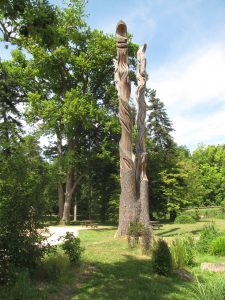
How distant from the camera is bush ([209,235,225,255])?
38.2ft

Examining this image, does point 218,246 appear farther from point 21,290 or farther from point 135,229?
point 21,290

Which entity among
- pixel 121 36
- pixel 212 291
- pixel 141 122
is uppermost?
pixel 121 36

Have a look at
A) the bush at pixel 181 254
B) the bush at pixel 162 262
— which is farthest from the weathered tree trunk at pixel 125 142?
the bush at pixel 162 262

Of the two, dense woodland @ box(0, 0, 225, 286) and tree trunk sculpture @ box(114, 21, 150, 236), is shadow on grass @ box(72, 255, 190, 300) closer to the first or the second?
tree trunk sculpture @ box(114, 21, 150, 236)

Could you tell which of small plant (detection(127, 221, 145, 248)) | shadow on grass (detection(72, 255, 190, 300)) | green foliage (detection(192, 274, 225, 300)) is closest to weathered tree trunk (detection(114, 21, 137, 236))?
small plant (detection(127, 221, 145, 248))

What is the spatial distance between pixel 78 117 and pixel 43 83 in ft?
17.4

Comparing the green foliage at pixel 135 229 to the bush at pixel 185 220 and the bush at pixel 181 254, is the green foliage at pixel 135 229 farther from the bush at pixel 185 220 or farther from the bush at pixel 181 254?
the bush at pixel 185 220

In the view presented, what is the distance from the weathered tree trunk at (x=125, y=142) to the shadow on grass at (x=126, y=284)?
18.2ft

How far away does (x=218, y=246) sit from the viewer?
38.3 feet

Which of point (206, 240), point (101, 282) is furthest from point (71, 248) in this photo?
point (206, 240)

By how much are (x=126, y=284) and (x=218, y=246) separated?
15.8ft

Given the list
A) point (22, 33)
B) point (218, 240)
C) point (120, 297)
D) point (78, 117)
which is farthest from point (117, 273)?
point (78, 117)

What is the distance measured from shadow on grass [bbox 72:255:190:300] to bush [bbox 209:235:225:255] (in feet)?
9.95

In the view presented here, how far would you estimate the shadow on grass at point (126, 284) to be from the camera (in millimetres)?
7117
